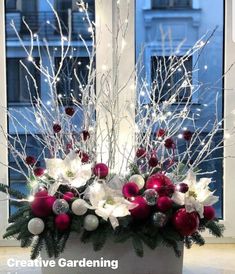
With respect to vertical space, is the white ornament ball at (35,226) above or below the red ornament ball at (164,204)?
below

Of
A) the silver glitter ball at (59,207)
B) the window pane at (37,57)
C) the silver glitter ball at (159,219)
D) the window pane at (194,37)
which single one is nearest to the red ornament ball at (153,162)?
the silver glitter ball at (159,219)

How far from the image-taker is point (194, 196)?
1652 millimetres

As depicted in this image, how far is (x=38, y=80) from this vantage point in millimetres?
2184

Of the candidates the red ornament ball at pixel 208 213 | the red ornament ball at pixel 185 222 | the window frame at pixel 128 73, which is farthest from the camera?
the window frame at pixel 128 73

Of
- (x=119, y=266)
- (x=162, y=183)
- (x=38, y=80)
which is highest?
(x=38, y=80)

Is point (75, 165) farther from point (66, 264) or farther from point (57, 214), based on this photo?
point (66, 264)

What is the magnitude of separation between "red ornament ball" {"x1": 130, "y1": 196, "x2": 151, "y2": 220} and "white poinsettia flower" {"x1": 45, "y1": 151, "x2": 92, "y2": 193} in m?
0.18

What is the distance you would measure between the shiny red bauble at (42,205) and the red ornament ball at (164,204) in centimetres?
33

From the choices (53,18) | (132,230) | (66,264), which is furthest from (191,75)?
(66,264)

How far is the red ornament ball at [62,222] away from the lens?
1.59 metres

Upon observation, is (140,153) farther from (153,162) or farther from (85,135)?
(85,135)

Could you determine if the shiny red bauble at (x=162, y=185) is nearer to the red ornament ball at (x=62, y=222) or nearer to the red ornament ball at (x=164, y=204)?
the red ornament ball at (x=164, y=204)

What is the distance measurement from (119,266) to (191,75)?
846mm

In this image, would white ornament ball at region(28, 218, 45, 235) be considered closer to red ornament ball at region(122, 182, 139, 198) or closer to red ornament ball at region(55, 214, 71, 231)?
red ornament ball at region(55, 214, 71, 231)
